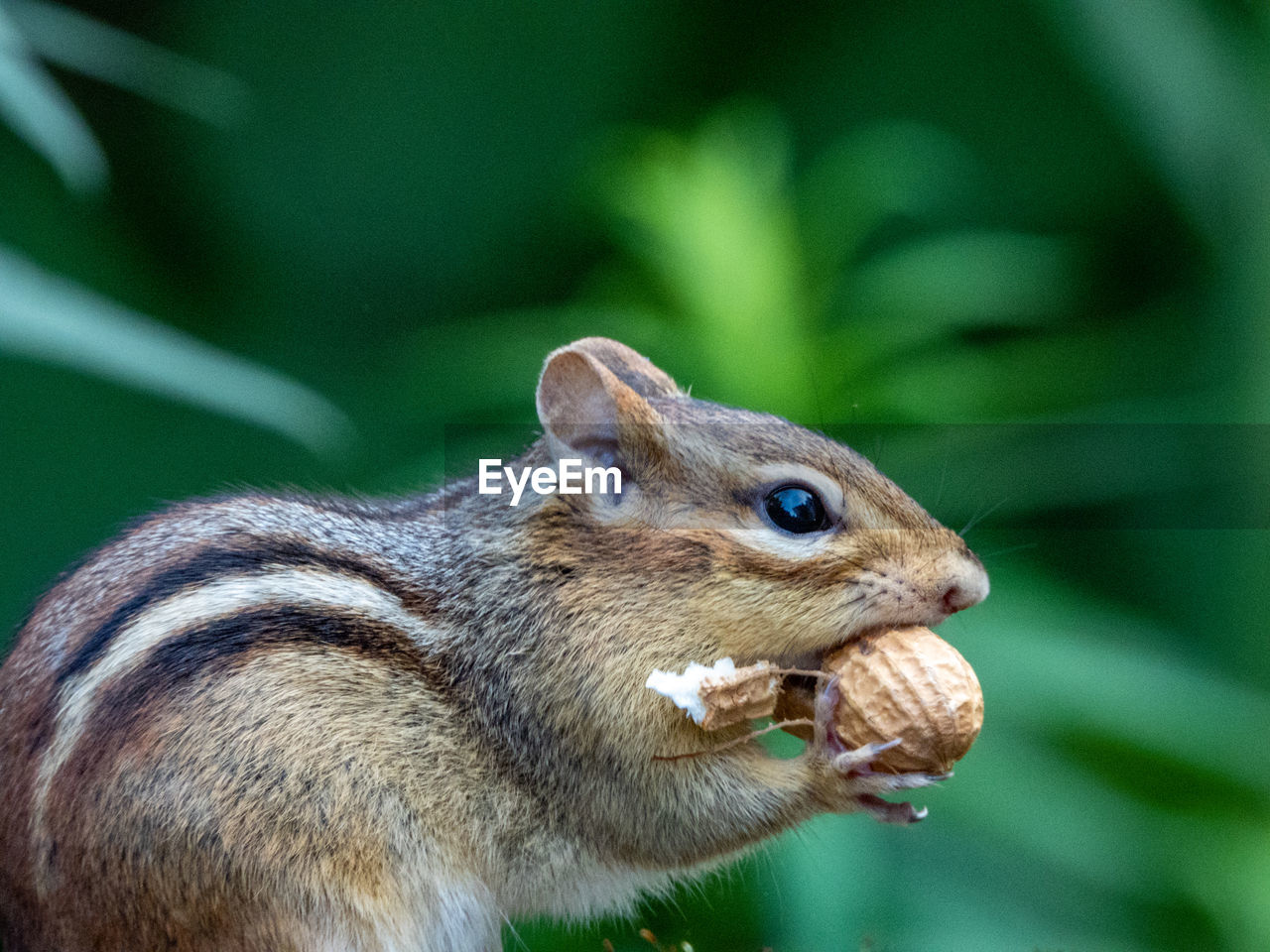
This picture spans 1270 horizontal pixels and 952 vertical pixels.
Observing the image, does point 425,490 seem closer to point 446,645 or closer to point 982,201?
point 446,645

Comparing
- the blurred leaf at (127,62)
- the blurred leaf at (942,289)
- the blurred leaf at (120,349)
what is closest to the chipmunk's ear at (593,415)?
the blurred leaf at (120,349)

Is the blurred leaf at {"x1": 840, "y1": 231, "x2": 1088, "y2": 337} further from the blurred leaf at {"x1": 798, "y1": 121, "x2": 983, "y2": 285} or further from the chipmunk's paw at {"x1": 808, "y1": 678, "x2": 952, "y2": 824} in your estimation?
the chipmunk's paw at {"x1": 808, "y1": 678, "x2": 952, "y2": 824}

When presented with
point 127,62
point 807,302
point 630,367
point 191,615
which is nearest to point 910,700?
point 630,367

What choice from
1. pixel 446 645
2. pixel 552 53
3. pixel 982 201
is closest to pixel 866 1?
pixel 982 201

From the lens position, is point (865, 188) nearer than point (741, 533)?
No

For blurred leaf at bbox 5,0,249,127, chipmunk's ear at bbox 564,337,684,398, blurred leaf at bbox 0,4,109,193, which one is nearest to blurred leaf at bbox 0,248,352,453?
blurred leaf at bbox 0,4,109,193

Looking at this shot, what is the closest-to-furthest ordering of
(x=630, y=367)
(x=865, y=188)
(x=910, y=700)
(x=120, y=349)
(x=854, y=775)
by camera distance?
(x=910, y=700) → (x=854, y=775) → (x=120, y=349) → (x=630, y=367) → (x=865, y=188)

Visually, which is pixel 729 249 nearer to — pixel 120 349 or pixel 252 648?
pixel 120 349
